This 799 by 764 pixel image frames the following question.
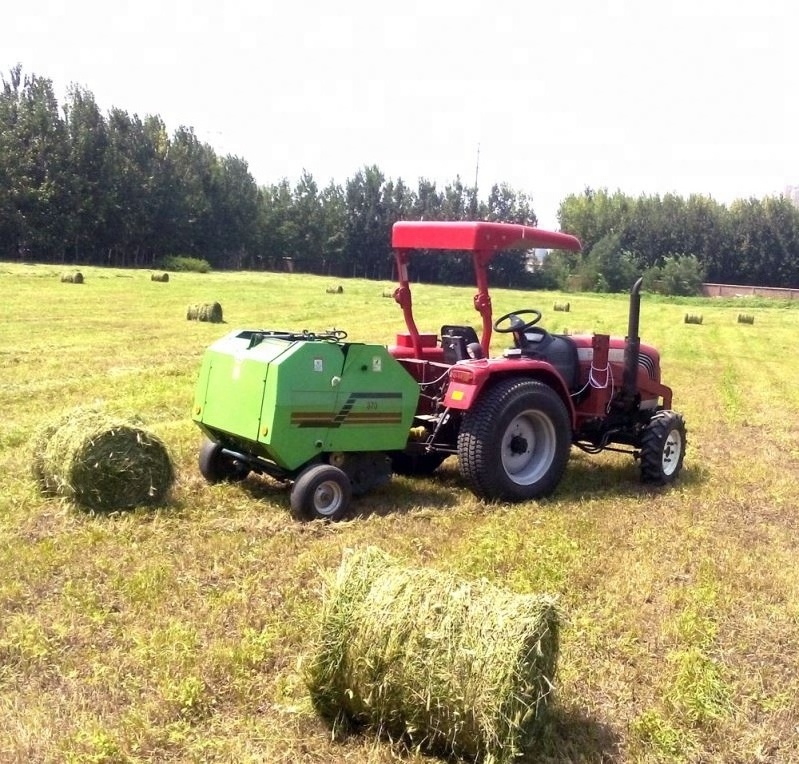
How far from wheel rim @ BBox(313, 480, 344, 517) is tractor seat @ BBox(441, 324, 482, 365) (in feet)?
5.39

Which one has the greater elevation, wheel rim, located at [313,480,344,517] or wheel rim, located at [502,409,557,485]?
wheel rim, located at [502,409,557,485]

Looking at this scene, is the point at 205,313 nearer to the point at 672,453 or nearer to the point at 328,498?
the point at 672,453

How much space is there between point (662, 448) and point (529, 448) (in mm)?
1299

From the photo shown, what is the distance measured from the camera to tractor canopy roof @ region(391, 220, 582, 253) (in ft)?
21.6

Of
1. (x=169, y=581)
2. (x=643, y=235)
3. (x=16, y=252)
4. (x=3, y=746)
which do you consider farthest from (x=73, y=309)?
(x=643, y=235)

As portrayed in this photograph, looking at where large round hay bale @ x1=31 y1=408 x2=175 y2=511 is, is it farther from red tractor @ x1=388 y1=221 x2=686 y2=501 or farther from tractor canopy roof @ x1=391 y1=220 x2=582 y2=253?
tractor canopy roof @ x1=391 y1=220 x2=582 y2=253

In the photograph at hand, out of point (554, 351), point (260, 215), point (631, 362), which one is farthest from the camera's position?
point (260, 215)

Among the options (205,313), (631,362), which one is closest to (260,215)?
(205,313)

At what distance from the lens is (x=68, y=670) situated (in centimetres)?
394

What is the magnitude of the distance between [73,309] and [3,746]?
62.6 feet

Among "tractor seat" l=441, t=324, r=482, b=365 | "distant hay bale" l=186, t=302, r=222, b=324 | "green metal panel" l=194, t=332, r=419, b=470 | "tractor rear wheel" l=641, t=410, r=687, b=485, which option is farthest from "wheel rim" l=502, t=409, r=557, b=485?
"distant hay bale" l=186, t=302, r=222, b=324

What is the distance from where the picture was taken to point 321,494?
6184mm

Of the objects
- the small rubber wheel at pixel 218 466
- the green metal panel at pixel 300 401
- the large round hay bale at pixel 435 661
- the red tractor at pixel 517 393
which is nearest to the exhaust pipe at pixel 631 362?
the red tractor at pixel 517 393

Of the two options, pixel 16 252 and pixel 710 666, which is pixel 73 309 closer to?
pixel 710 666
